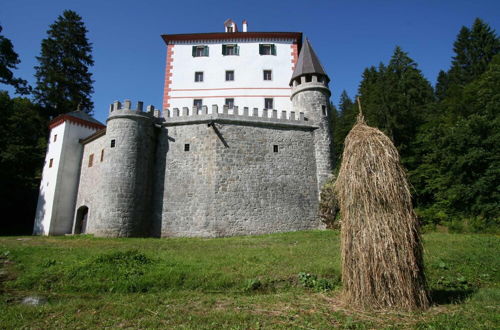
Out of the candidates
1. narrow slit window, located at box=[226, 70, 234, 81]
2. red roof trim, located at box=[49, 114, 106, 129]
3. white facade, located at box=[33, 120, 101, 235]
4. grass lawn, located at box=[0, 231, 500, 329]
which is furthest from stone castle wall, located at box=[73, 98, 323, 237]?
grass lawn, located at box=[0, 231, 500, 329]

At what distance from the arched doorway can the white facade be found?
29.9 inches

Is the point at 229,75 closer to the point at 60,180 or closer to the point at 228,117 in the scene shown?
the point at 228,117

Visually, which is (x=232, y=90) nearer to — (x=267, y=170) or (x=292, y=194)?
(x=267, y=170)

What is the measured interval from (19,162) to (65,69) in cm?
1252

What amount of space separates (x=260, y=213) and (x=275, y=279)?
10.6m

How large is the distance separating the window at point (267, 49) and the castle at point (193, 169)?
3406 millimetres

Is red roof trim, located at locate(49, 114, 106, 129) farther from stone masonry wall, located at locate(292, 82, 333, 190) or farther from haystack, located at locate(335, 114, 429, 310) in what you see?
haystack, located at locate(335, 114, 429, 310)

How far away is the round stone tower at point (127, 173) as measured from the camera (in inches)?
680

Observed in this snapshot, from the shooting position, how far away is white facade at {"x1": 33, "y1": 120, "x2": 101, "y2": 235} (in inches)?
817

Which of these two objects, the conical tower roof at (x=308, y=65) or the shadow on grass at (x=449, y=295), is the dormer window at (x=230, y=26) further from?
the shadow on grass at (x=449, y=295)

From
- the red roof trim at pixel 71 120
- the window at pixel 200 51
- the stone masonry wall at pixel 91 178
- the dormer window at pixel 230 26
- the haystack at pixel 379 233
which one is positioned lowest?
the haystack at pixel 379 233

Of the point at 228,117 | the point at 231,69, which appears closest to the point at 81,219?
the point at 228,117

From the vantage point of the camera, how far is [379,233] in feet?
19.1

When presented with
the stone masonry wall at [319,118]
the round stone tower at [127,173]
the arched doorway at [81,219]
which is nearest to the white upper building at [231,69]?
the stone masonry wall at [319,118]
